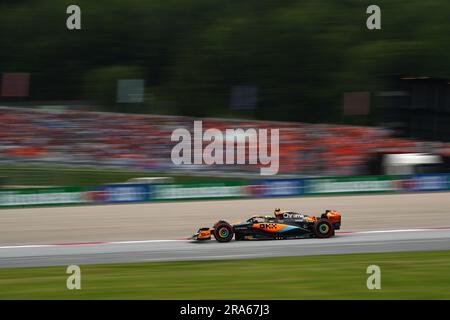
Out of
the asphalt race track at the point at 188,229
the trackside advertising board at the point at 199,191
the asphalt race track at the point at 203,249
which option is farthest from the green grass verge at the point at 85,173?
the asphalt race track at the point at 203,249

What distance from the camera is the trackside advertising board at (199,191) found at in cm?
2156

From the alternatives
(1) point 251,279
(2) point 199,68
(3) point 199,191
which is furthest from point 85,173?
(1) point 251,279

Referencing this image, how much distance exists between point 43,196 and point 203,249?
29.4 ft

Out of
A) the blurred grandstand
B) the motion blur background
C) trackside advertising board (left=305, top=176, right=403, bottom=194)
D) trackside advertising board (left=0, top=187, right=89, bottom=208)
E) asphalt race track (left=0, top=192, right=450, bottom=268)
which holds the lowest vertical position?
asphalt race track (left=0, top=192, right=450, bottom=268)

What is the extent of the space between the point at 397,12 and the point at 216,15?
492 inches

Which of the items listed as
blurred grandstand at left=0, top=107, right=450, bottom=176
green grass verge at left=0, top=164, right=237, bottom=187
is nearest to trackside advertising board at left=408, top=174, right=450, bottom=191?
blurred grandstand at left=0, top=107, right=450, bottom=176

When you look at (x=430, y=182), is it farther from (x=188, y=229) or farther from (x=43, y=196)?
(x=43, y=196)

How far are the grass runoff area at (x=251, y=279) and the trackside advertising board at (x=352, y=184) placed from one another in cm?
893

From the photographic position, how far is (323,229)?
47.9 ft

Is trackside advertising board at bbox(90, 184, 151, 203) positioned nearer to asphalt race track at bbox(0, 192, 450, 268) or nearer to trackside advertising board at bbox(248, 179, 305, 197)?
asphalt race track at bbox(0, 192, 450, 268)

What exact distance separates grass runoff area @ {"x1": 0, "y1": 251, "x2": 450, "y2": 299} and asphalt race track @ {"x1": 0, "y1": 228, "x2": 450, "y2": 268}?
60 centimetres

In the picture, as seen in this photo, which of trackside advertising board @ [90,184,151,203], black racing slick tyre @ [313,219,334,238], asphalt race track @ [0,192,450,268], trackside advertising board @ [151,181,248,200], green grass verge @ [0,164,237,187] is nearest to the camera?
asphalt race track @ [0,192,450,268]

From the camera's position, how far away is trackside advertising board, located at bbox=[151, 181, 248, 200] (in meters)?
21.6

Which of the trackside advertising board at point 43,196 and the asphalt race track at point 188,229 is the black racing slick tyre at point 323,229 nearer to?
the asphalt race track at point 188,229
